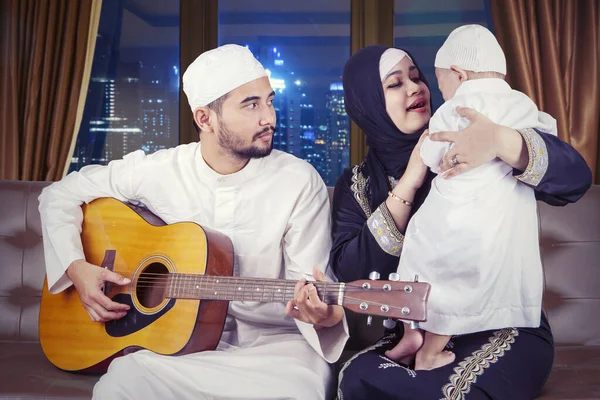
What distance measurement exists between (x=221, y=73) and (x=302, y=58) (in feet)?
7.27

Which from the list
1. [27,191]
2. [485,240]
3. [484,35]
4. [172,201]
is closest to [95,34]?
[27,191]

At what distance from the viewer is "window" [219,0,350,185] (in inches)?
171

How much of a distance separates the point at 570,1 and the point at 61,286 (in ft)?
9.48

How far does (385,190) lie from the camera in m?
2.21

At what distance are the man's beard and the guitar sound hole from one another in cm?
48

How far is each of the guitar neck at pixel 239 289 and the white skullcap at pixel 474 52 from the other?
2.42 ft

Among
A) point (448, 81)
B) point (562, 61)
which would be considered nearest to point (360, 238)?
point (448, 81)

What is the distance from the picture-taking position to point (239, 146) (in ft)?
7.58

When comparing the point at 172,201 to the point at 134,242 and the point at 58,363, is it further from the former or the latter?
the point at 58,363

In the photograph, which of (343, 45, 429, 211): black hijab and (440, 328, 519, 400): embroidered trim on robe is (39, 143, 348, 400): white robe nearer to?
(343, 45, 429, 211): black hijab

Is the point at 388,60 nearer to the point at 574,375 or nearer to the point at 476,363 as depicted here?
the point at 476,363

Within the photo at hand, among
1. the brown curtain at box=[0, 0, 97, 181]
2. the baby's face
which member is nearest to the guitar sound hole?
the baby's face

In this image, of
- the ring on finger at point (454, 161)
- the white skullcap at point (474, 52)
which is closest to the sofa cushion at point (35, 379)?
the ring on finger at point (454, 161)

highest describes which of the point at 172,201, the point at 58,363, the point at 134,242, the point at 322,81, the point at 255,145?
the point at 322,81
